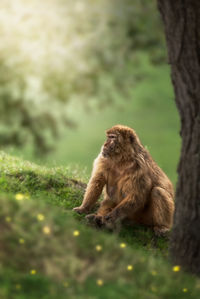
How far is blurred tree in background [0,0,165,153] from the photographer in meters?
14.0

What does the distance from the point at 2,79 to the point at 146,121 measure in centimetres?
554

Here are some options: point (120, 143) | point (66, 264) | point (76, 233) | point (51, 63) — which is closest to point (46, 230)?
point (76, 233)

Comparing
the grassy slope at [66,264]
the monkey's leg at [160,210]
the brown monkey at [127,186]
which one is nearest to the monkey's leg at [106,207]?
the brown monkey at [127,186]

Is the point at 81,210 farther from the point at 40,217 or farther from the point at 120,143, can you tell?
the point at 40,217

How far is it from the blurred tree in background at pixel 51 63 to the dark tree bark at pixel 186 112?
887 centimetres

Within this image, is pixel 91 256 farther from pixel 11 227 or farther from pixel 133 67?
pixel 133 67

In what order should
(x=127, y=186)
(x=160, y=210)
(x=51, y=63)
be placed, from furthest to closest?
(x=51, y=63)
(x=160, y=210)
(x=127, y=186)

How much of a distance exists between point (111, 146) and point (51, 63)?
8426 mm

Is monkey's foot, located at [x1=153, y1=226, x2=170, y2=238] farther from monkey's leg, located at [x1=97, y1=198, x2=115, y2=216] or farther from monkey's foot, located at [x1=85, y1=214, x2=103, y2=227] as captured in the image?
monkey's foot, located at [x1=85, y1=214, x2=103, y2=227]

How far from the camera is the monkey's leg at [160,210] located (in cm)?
630

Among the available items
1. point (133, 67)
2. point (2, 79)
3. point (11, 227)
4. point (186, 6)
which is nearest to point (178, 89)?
point (186, 6)

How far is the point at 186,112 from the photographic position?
5105 mm

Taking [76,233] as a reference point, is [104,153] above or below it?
above

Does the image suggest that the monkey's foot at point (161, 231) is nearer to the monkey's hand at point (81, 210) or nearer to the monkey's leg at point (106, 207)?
the monkey's leg at point (106, 207)
